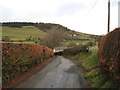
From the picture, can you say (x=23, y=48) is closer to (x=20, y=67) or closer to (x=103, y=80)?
(x=20, y=67)

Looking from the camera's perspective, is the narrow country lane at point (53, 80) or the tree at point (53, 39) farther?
the tree at point (53, 39)

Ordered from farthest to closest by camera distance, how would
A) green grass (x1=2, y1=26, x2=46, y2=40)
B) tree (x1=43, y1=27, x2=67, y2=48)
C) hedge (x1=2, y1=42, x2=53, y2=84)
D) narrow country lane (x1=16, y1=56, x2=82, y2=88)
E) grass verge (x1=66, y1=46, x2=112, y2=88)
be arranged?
green grass (x1=2, y1=26, x2=46, y2=40) → tree (x1=43, y1=27, x2=67, y2=48) → hedge (x1=2, y1=42, x2=53, y2=84) → narrow country lane (x1=16, y1=56, x2=82, y2=88) → grass verge (x1=66, y1=46, x2=112, y2=88)

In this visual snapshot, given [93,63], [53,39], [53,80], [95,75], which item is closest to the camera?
[53,80]

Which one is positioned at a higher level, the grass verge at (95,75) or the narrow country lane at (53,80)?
the grass verge at (95,75)

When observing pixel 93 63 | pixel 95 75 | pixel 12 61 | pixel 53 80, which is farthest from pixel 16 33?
pixel 95 75

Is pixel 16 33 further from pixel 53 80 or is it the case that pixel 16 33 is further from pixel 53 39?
pixel 53 80

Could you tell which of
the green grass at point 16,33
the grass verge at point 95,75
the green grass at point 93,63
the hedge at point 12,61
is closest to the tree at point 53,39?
the green grass at point 16,33

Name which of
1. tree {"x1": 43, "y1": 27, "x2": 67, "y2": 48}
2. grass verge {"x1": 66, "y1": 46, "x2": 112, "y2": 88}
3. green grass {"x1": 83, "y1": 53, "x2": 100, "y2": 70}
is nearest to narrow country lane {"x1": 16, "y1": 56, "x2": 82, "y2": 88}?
grass verge {"x1": 66, "y1": 46, "x2": 112, "y2": 88}

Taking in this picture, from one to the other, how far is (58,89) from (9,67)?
3736mm

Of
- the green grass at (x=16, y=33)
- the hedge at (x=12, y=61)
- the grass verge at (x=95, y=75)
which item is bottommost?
the grass verge at (x=95, y=75)

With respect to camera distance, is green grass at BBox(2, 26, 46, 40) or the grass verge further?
green grass at BBox(2, 26, 46, 40)

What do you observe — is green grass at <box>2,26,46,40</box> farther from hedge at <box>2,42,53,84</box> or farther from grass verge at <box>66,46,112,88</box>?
hedge at <box>2,42,53,84</box>

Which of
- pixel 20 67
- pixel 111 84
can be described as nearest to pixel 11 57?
pixel 20 67

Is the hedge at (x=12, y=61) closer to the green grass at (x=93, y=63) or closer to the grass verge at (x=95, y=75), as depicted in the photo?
the grass verge at (x=95, y=75)
